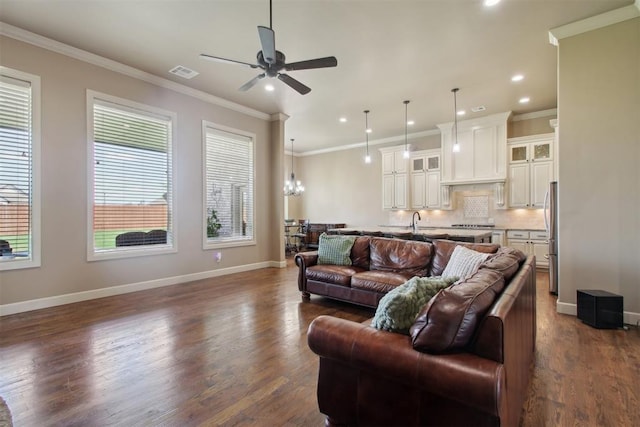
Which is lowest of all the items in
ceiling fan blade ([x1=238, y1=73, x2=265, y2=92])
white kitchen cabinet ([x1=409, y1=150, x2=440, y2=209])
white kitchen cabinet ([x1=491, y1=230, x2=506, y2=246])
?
white kitchen cabinet ([x1=491, y1=230, x2=506, y2=246])

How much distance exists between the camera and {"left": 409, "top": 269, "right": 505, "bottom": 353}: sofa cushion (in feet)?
4.25

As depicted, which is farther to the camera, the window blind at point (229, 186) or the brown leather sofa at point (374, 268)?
the window blind at point (229, 186)

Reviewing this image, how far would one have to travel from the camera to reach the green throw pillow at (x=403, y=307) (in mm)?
1529

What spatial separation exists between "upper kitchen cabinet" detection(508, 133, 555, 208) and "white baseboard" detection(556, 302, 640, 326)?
318 centimetres

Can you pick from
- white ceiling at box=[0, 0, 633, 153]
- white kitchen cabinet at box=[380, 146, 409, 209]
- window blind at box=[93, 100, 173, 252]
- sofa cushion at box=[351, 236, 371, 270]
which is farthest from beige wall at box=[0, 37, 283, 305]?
white kitchen cabinet at box=[380, 146, 409, 209]

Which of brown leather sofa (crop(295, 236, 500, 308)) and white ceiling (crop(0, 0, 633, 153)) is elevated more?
white ceiling (crop(0, 0, 633, 153))

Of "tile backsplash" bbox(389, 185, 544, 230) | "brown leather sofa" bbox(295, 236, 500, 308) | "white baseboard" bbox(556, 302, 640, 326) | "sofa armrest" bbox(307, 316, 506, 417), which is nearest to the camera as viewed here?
"sofa armrest" bbox(307, 316, 506, 417)

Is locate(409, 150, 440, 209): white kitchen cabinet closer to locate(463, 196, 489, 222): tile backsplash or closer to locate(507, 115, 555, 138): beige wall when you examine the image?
locate(463, 196, 489, 222): tile backsplash

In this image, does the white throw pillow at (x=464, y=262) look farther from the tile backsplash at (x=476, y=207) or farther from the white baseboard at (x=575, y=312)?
the tile backsplash at (x=476, y=207)

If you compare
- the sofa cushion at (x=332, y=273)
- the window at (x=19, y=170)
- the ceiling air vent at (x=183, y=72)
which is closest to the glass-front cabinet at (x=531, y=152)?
the sofa cushion at (x=332, y=273)

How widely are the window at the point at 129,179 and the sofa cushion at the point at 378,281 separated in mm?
3199

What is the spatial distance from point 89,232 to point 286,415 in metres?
3.85

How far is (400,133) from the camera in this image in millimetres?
8086

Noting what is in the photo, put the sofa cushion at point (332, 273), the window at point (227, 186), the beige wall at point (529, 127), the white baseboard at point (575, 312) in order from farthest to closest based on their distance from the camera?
1. the beige wall at point (529, 127)
2. the window at point (227, 186)
3. the sofa cushion at point (332, 273)
4. the white baseboard at point (575, 312)
